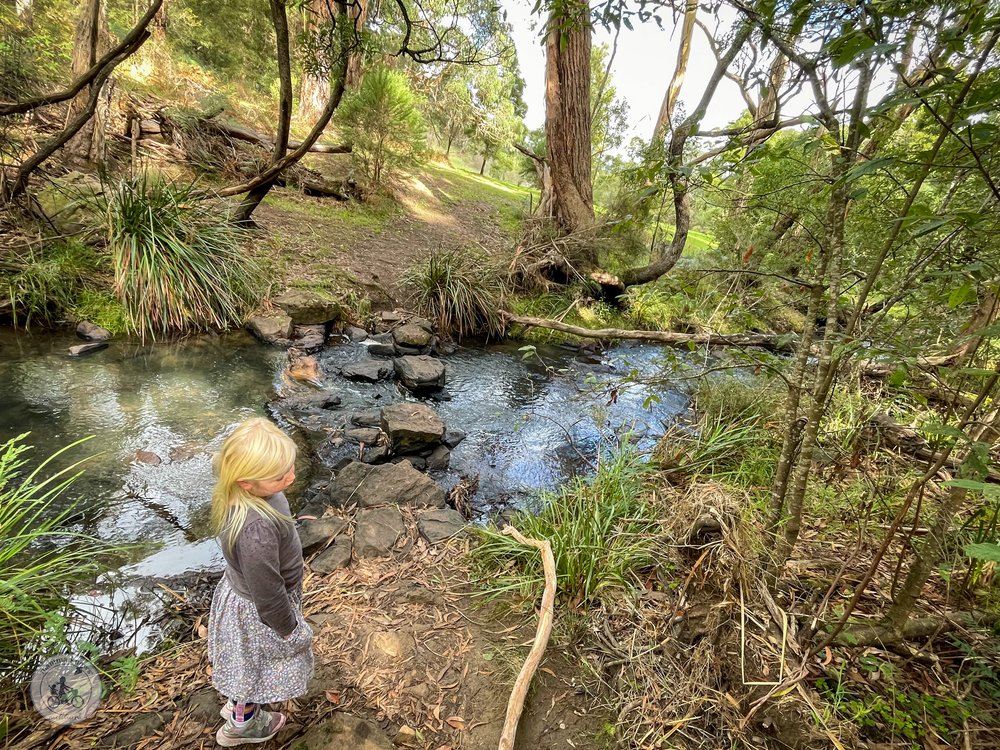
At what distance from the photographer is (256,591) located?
5.18ft

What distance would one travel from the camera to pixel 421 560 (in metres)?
2.74

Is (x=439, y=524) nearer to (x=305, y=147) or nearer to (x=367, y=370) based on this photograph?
(x=367, y=370)

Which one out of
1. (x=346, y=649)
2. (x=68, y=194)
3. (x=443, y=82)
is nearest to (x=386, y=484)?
(x=346, y=649)

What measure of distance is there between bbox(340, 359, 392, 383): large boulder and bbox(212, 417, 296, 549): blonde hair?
13.1ft

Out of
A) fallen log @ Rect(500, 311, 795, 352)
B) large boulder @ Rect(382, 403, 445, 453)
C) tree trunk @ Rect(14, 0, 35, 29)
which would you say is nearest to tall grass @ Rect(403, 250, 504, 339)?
fallen log @ Rect(500, 311, 795, 352)

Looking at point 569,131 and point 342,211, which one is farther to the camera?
point 342,211

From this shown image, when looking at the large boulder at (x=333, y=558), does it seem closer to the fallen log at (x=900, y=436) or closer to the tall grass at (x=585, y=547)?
the tall grass at (x=585, y=547)

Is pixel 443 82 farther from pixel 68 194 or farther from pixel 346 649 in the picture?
pixel 346 649

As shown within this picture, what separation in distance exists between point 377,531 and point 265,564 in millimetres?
1354

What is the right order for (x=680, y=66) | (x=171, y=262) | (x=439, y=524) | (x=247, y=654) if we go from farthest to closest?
(x=680, y=66) → (x=171, y=262) → (x=439, y=524) → (x=247, y=654)

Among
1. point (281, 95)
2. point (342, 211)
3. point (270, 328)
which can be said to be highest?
point (281, 95)

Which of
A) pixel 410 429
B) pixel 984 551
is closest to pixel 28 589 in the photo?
pixel 410 429

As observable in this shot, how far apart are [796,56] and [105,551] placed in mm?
4155

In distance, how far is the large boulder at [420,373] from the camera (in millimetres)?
5480
